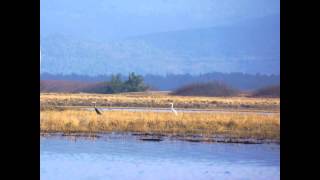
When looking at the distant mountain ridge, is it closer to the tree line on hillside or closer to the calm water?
the tree line on hillside

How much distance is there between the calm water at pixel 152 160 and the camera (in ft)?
24.6

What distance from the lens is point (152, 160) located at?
8.63m

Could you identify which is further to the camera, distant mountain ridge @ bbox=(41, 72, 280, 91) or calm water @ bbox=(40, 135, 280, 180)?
distant mountain ridge @ bbox=(41, 72, 280, 91)

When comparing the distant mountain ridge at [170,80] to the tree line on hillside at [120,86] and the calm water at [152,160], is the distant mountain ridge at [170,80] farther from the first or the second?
the calm water at [152,160]

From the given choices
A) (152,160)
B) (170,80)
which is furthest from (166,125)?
(170,80)

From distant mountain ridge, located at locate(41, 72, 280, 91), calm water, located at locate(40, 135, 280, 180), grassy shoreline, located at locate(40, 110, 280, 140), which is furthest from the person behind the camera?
distant mountain ridge, located at locate(41, 72, 280, 91)

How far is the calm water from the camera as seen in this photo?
7492 mm

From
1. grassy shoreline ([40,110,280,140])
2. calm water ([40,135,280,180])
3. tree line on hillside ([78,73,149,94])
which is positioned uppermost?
tree line on hillside ([78,73,149,94])

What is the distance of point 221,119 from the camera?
43.8ft

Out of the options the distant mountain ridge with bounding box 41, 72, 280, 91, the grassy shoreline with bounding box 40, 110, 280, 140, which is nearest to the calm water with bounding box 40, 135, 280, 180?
the grassy shoreline with bounding box 40, 110, 280, 140

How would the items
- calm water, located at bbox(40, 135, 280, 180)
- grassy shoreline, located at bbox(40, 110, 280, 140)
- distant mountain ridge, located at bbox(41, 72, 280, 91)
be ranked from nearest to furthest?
calm water, located at bbox(40, 135, 280, 180) < grassy shoreline, located at bbox(40, 110, 280, 140) < distant mountain ridge, located at bbox(41, 72, 280, 91)
